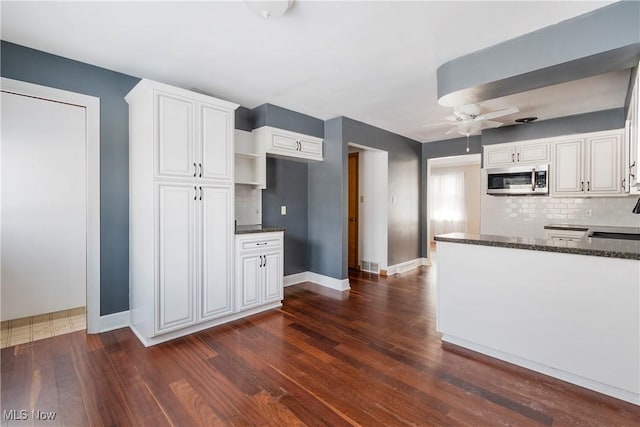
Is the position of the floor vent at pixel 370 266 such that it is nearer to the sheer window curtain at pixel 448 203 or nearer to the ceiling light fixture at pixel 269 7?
the ceiling light fixture at pixel 269 7

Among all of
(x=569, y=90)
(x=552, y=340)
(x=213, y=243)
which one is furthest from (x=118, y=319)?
(x=569, y=90)

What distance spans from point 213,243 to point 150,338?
3.18 feet

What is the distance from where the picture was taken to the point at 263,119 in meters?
3.87

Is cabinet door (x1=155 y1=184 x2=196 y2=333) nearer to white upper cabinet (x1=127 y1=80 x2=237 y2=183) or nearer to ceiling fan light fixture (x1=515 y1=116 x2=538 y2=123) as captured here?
white upper cabinet (x1=127 y1=80 x2=237 y2=183)

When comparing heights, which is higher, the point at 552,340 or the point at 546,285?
the point at 546,285

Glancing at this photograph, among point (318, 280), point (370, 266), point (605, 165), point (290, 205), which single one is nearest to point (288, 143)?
point (290, 205)

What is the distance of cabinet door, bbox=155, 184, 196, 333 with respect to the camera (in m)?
2.57

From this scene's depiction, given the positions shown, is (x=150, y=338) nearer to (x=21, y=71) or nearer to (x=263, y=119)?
(x=21, y=71)

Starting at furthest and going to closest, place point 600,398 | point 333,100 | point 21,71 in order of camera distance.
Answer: point 333,100 → point 21,71 → point 600,398

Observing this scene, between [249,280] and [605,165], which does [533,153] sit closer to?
[605,165]

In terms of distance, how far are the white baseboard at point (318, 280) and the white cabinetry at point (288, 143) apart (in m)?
1.83

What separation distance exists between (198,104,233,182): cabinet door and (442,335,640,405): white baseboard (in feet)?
8.87

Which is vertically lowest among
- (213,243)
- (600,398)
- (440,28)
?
(600,398)

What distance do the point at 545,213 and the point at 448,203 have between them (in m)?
4.42
